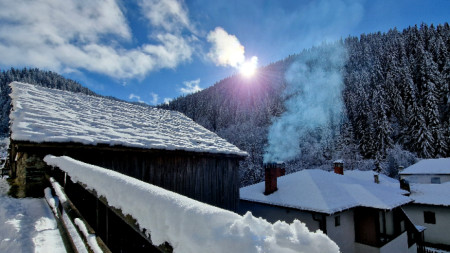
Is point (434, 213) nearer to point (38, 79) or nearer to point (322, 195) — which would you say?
point (322, 195)

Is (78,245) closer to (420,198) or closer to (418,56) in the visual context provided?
(420,198)

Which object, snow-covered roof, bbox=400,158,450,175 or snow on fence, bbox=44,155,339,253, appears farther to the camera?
snow-covered roof, bbox=400,158,450,175

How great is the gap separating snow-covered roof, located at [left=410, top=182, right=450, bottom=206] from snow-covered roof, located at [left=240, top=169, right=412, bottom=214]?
950 centimetres

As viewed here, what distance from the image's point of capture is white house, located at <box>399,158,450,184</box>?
2883 centimetres

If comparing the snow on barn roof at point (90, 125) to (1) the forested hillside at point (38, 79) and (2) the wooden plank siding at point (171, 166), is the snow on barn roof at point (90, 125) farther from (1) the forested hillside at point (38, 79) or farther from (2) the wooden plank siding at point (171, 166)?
(1) the forested hillside at point (38, 79)

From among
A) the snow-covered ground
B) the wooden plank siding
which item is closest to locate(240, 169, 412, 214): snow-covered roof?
the wooden plank siding

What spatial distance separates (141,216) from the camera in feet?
3.72

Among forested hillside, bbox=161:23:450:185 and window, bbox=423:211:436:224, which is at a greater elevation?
forested hillside, bbox=161:23:450:185

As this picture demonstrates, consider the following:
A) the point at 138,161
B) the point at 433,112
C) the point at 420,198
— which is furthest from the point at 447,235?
the point at 433,112

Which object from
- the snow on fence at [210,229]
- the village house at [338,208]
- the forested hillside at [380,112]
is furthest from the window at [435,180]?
the snow on fence at [210,229]

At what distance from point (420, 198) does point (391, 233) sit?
34.6ft

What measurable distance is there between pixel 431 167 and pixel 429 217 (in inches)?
541

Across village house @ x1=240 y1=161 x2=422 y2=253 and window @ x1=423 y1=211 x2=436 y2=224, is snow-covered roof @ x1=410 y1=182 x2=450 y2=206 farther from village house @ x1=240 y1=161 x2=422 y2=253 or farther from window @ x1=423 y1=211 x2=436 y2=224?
village house @ x1=240 y1=161 x2=422 y2=253

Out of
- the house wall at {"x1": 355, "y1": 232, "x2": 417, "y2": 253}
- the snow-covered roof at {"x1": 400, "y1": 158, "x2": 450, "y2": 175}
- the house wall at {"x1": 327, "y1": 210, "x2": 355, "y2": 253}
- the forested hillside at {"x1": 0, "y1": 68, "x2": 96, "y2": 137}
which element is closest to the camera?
the house wall at {"x1": 327, "y1": 210, "x2": 355, "y2": 253}
